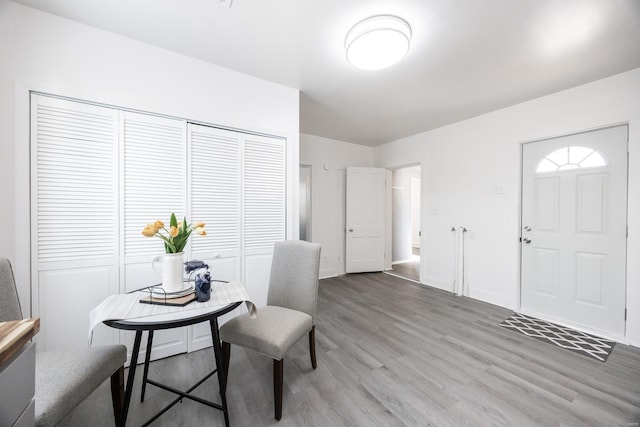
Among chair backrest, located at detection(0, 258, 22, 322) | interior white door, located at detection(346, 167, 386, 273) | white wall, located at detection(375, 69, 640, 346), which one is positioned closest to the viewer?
chair backrest, located at detection(0, 258, 22, 322)

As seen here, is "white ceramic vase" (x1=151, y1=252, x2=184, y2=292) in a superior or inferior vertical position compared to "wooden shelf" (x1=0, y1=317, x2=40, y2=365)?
inferior

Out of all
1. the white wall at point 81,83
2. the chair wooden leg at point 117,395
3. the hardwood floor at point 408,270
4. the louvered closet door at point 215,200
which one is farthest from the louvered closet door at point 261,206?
the hardwood floor at point 408,270

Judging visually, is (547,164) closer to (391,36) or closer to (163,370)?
(391,36)

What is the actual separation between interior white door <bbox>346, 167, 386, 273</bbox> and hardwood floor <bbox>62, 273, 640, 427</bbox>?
6.55 feet

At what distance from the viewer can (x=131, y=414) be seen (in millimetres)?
1446

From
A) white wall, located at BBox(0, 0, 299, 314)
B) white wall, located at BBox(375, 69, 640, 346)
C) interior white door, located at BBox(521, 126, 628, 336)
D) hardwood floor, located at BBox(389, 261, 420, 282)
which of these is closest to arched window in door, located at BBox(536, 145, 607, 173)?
interior white door, located at BBox(521, 126, 628, 336)

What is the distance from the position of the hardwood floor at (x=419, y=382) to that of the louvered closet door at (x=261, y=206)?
2.22 feet

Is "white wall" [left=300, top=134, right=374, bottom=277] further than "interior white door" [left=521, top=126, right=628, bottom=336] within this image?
Yes

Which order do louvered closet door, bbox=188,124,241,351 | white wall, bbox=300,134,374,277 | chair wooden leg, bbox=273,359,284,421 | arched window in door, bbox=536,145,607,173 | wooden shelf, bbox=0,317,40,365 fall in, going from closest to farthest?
wooden shelf, bbox=0,317,40,365 → chair wooden leg, bbox=273,359,284,421 → louvered closet door, bbox=188,124,241,351 → arched window in door, bbox=536,145,607,173 → white wall, bbox=300,134,374,277

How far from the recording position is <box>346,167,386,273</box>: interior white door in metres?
4.57

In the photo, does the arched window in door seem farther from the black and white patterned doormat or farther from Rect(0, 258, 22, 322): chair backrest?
Rect(0, 258, 22, 322): chair backrest

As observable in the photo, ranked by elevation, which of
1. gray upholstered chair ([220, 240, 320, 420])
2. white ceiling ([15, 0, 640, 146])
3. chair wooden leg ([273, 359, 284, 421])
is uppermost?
white ceiling ([15, 0, 640, 146])

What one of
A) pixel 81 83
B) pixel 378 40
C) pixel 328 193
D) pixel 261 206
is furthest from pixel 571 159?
pixel 81 83

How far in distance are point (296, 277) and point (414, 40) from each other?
2065 millimetres
